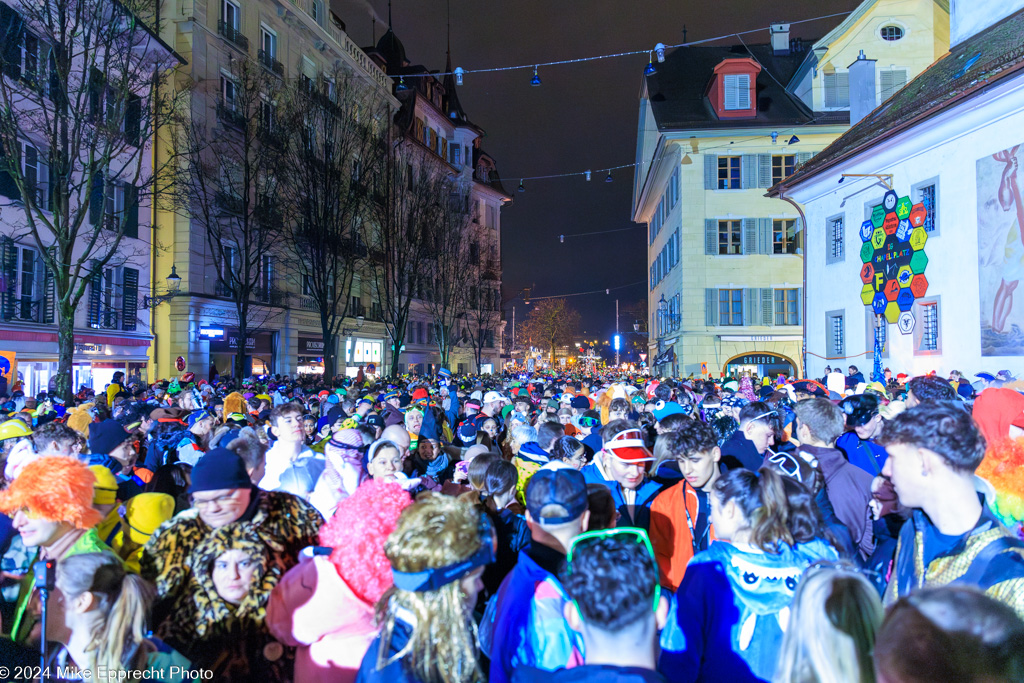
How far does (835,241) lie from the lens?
23.3 meters

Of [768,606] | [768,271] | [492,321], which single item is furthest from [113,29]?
[492,321]

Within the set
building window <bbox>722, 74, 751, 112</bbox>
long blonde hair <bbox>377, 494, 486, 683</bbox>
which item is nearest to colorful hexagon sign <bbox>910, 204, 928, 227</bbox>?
building window <bbox>722, 74, 751, 112</bbox>

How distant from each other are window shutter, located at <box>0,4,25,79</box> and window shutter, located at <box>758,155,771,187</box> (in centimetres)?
2982

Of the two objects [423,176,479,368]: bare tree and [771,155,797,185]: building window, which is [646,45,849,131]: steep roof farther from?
[423,176,479,368]: bare tree

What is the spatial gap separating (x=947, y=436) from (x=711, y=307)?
30.3m

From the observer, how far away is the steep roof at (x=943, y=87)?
15.5 meters

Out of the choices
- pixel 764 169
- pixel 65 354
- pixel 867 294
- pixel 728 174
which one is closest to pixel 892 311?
pixel 867 294

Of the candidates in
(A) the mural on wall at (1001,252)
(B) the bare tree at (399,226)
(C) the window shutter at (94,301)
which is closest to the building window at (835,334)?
(A) the mural on wall at (1001,252)

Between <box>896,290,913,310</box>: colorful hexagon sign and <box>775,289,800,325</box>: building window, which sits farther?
<box>775,289,800,325</box>: building window

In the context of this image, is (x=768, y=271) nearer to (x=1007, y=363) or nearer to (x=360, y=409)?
(x=1007, y=363)

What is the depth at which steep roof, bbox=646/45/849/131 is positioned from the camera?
31.6 m

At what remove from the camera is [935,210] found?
60.3 feet

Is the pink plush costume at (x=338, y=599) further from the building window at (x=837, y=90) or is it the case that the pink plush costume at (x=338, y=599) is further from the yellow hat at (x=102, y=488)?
the building window at (x=837, y=90)

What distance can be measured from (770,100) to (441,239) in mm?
19170
